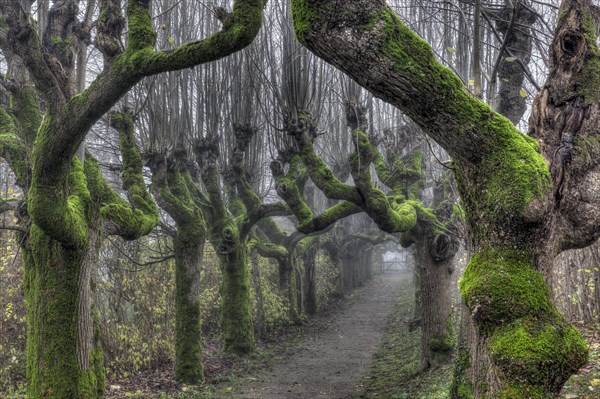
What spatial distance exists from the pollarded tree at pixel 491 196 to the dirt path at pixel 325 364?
7000 mm

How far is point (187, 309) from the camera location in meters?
10.6

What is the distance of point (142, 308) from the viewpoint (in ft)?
38.3

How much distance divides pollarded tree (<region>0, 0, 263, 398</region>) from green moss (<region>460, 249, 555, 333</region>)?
9.67ft

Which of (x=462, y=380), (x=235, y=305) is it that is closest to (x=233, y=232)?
(x=235, y=305)

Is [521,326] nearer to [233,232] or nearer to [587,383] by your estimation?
[587,383]

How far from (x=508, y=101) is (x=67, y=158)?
21.7 feet

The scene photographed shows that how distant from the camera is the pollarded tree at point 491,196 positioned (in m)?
3.08

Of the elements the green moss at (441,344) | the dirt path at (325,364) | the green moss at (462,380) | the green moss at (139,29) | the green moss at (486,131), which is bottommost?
the dirt path at (325,364)

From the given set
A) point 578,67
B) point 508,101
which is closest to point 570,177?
point 578,67

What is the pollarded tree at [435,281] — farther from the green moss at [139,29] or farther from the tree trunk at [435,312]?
the green moss at [139,29]

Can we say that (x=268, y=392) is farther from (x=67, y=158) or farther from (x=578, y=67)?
(x=578, y=67)

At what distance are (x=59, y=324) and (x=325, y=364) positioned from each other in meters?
8.35

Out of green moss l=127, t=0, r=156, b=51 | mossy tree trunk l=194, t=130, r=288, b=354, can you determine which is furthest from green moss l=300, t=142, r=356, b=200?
green moss l=127, t=0, r=156, b=51

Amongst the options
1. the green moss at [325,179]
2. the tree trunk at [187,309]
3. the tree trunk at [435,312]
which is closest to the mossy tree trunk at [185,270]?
the tree trunk at [187,309]
